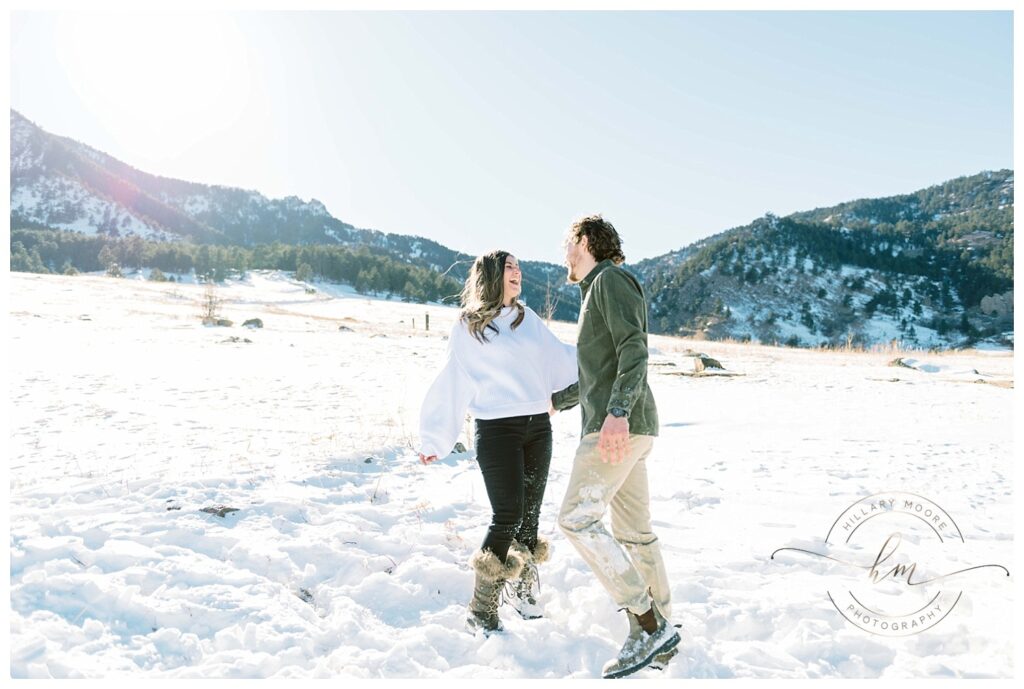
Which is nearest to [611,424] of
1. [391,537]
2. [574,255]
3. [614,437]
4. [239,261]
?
[614,437]

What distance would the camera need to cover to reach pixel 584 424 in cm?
301

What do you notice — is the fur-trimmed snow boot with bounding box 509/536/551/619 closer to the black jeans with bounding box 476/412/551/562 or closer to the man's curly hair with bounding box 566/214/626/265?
the black jeans with bounding box 476/412/551/562

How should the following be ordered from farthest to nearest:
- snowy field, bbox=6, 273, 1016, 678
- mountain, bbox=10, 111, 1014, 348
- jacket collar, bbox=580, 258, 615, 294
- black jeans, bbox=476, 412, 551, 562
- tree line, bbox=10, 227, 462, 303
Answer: mountain, bbox=10, 111, 1014, 348
tree line, bbox=10, 227, 462, 303
black jeans, bbox=476, 412, 551, 562
snowy field, bbox=6, 273, 1016, 678
jacket collar, bbox=580, 258, 615, 294

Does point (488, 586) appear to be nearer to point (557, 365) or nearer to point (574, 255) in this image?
point (557, 365)

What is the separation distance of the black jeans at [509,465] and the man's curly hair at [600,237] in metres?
0.98

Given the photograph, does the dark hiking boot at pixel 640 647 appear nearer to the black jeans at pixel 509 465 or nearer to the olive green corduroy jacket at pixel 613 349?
the black jeans at pixel 509 465

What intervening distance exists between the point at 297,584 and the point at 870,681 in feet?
10.6

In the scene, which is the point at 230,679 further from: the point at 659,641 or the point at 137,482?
the point at 137,482

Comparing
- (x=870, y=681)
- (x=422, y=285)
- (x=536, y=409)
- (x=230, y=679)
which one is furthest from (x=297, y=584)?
(x=422, y=285)

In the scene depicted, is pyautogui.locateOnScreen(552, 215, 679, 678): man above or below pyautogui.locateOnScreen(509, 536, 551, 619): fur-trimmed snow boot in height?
above

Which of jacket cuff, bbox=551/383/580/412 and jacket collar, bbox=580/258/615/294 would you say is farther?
jacket cuff, bbox=551/383/580/412

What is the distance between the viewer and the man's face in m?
3.09

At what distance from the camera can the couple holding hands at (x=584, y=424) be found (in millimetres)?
2857

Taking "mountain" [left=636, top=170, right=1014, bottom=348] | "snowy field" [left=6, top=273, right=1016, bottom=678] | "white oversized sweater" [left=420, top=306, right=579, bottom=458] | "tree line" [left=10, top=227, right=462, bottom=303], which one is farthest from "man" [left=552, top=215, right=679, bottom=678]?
"mountain" [left=636, top=170, right=1014, bottom=348]
